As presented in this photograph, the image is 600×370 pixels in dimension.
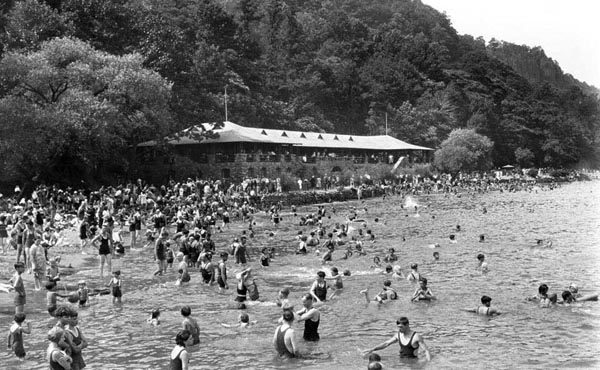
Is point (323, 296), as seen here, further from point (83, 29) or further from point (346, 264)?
point (83, 29)

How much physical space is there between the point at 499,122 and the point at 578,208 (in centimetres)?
6336

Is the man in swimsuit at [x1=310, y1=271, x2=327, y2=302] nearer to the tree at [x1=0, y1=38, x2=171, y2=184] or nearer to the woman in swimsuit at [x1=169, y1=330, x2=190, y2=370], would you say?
the woman in swimsuit at [x1=169, y1=330, x2=190, y2=370]

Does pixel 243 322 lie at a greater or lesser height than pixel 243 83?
lesser

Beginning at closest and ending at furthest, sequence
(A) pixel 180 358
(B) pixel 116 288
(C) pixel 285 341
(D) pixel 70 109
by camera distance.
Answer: (A) pixel 180 358, (C) pixel 285 341, (B) pixel 116 288, (D) pixel 70 109

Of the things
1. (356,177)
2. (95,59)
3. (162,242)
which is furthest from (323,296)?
(356,177)

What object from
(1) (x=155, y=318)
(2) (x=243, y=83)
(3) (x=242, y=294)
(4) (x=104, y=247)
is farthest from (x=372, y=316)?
(2) (x=243, y=83)

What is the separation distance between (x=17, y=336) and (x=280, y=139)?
189 feet

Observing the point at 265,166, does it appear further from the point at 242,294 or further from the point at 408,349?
the point at 408,349

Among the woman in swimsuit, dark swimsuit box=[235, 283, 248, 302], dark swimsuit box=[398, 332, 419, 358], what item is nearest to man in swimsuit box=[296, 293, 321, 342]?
dark swimsuit box=[398, 332, 419, 358]

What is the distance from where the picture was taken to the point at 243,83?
92188 mm

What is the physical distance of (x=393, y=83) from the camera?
120 m

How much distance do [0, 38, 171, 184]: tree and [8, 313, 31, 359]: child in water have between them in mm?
30285

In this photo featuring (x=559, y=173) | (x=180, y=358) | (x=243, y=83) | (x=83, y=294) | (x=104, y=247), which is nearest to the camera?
(x=180, y=358)

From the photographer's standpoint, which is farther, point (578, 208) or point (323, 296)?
point (578, 208)
